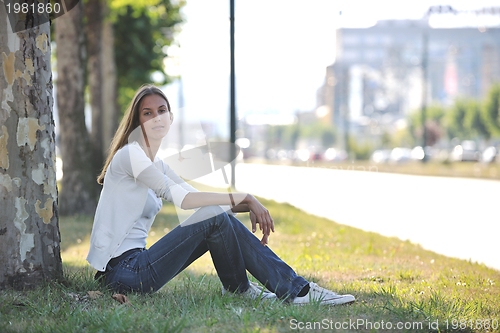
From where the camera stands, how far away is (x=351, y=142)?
5616cm

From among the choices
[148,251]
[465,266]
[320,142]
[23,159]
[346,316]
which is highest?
[23,159]

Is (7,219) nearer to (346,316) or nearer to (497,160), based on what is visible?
(346,316)

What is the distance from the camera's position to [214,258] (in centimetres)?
355

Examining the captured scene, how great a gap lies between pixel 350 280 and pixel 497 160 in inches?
1671

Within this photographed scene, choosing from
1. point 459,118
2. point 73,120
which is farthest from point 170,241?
point 459,118

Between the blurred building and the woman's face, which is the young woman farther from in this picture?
the blurred building

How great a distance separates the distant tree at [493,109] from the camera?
169 ft

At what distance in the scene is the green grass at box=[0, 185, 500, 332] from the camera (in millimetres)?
3008

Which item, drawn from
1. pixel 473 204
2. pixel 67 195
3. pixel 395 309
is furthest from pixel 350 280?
pixel 473 204

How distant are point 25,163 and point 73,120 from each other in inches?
237

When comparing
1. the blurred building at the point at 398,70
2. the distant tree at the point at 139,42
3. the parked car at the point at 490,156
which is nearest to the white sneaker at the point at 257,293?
the distant tree at the point at 139,42

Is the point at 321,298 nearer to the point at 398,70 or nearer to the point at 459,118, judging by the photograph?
the point at 459,118

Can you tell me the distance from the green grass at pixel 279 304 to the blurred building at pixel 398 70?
312 feet

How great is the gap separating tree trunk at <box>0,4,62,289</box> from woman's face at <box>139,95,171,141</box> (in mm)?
761
